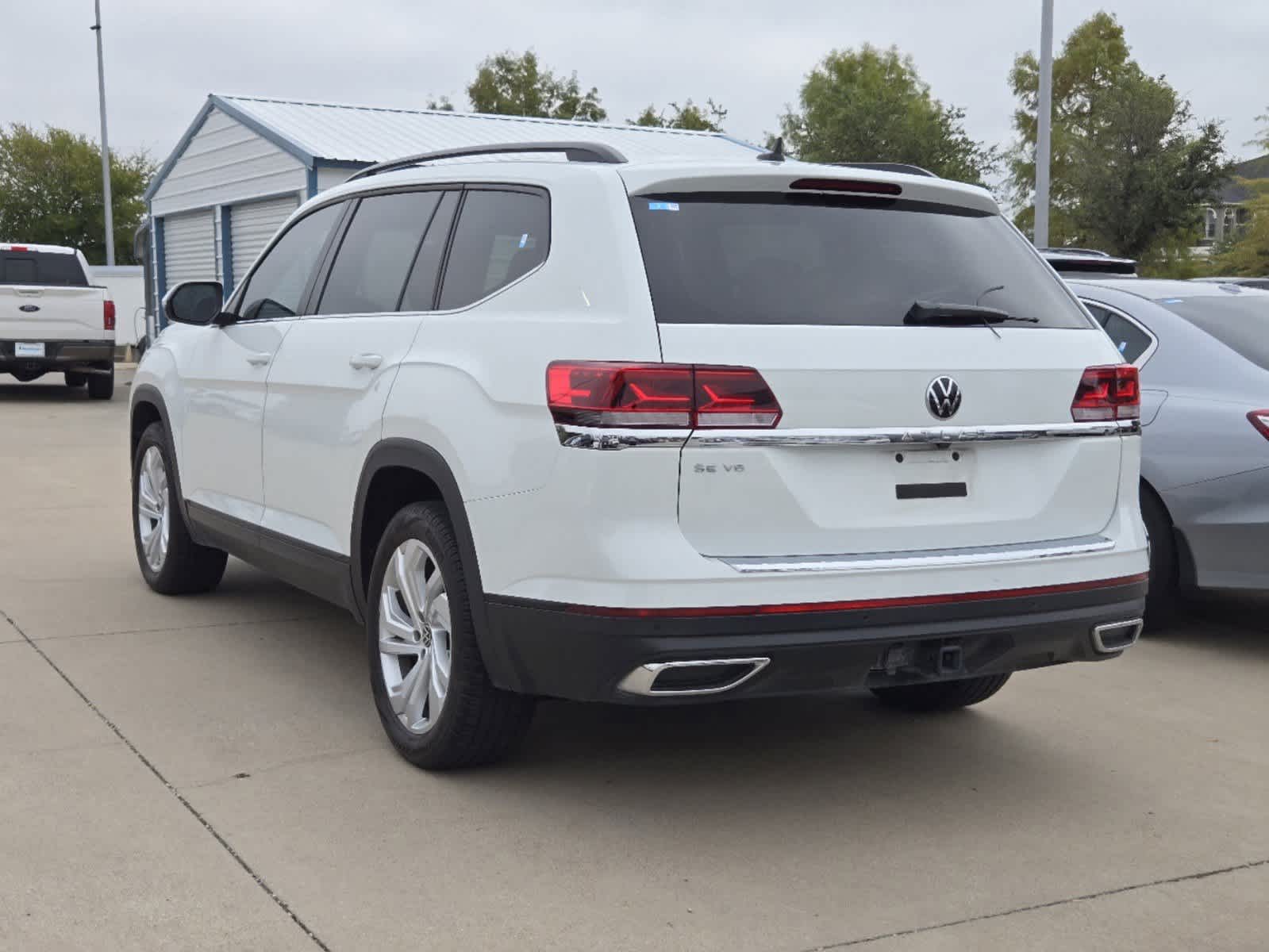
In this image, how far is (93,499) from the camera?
10.8 meters

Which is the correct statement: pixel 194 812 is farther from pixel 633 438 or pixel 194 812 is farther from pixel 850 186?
pixel 850 186

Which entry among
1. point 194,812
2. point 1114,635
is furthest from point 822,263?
point 194,812

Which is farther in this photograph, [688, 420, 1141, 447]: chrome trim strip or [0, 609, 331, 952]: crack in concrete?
[688, 420, 1141, 447]: chrome trim strip

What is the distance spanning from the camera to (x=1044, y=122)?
20.0 m

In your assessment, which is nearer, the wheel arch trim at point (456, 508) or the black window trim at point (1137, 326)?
the wheel arch trim at point (456, 508)

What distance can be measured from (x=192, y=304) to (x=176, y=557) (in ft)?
3.96

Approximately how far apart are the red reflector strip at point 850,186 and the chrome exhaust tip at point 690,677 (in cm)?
133

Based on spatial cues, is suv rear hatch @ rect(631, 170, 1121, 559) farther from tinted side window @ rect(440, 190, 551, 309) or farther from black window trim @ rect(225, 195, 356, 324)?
black window trim @ rect(225, 195, 356, 324)

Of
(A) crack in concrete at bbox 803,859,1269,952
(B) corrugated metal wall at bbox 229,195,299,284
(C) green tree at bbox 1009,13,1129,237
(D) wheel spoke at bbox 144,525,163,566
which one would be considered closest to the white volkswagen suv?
(A) crack in concrete at bbox 803,859,1269,952

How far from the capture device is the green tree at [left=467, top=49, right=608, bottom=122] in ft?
223

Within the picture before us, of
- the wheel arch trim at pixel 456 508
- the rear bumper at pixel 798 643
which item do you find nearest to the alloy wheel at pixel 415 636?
the wheel arch trim at pixel 456 508

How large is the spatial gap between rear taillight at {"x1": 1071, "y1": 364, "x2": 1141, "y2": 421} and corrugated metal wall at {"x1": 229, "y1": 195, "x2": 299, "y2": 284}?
2108cm

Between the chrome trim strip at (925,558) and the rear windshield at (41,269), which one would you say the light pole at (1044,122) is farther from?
the chrome trim strip at (925,558)

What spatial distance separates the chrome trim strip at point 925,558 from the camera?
3857mm
